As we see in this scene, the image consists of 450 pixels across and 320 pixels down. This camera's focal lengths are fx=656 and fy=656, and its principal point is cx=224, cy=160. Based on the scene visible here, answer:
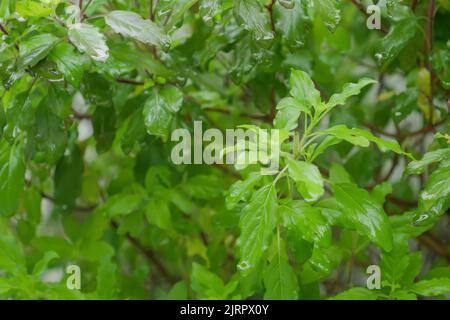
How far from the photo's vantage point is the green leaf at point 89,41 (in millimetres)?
805

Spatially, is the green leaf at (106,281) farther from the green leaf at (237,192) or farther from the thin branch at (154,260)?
the thin branch at (154,260)

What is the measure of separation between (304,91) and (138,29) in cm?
23

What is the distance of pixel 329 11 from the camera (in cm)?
84

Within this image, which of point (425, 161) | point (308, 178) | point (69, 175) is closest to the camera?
point (308, 178)

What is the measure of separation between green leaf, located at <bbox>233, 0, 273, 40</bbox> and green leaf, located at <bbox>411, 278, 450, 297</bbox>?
41 cm

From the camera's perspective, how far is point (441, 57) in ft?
3.30

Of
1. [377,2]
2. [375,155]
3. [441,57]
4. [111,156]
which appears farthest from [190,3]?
[111,156]

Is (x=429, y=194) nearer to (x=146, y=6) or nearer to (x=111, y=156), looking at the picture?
(x=146, y=6)

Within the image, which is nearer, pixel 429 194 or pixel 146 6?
pixel 429 194

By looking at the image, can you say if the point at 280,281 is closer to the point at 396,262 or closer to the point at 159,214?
the point at 396,262

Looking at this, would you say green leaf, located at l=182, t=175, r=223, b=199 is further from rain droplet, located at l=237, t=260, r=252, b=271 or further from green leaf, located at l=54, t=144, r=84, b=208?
rain droplet, located at l=237, t=260, r=252, b=271

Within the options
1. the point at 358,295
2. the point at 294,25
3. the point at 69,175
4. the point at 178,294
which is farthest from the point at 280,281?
the point at 69,175

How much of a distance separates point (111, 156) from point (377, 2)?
0.81m

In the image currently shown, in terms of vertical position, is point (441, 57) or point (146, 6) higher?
point (146, 6)
